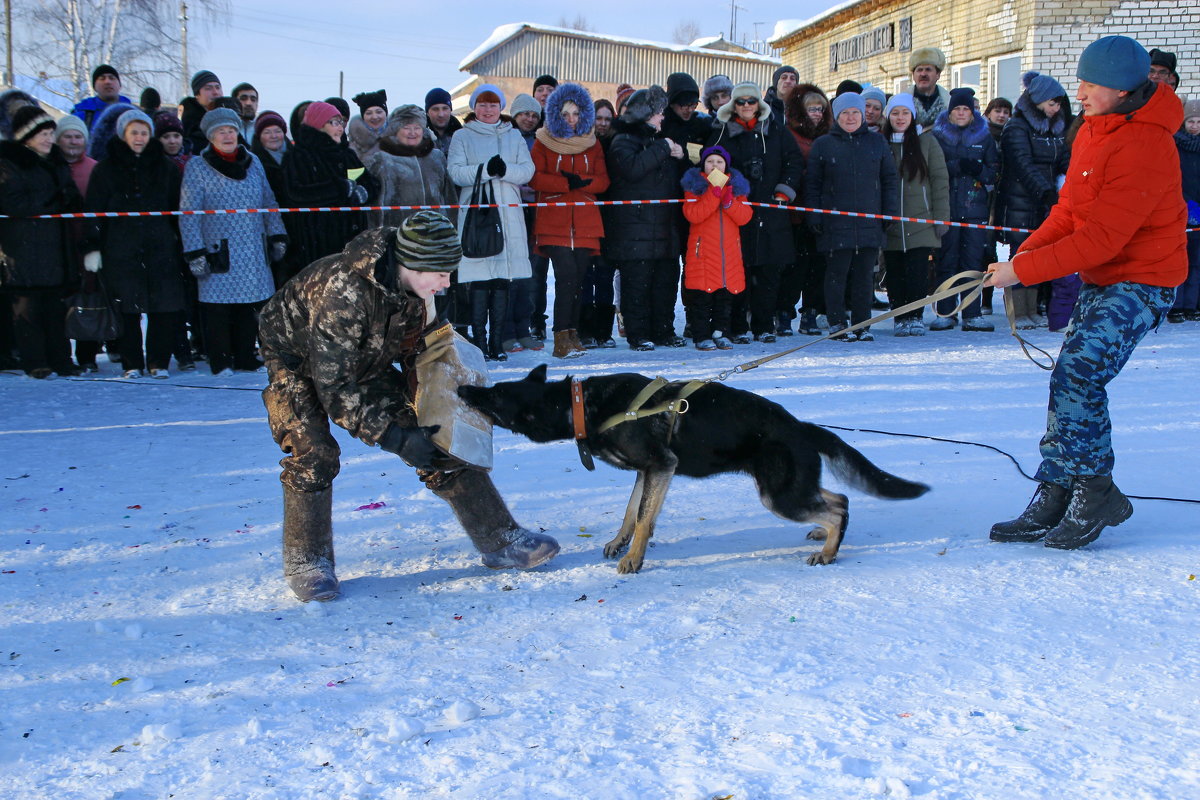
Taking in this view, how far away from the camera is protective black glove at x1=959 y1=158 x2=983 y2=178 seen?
905cm

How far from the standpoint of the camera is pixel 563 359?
7.97m

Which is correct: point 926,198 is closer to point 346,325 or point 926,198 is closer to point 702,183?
point 702,183

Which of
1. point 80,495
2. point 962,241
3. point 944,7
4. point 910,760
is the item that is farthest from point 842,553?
point 944,7

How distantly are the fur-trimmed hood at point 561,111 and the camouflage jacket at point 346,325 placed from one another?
495 cm

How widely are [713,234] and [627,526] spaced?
489 centimetres

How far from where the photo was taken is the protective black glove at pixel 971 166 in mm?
9047

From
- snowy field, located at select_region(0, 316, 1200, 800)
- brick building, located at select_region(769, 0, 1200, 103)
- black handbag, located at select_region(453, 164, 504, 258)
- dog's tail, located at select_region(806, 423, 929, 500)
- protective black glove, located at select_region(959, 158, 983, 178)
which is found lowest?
snowy field, located at select_region(0, 316, 1200, 800)

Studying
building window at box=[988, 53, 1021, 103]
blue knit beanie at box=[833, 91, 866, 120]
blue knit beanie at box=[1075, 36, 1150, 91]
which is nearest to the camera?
blue knit beanie at box=[1075, 36, 1150, 91]

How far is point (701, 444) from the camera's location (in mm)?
3766

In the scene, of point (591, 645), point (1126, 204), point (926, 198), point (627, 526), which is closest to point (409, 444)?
point (591, 645)

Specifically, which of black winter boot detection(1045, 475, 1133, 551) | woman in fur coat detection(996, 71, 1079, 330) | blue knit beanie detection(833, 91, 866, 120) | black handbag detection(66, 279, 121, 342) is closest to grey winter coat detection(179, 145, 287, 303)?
black handbag detection(66, 279, 121, 342)

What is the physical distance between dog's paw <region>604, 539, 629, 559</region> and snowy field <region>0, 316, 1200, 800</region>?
107 millimetres

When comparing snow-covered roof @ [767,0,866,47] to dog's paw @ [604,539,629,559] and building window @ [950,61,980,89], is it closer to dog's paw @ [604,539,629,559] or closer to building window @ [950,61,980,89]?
building window @ [950,61,980,89]

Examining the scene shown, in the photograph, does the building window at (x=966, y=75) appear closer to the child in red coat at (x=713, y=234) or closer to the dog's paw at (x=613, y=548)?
the child in red coat at (x=713, y=234)
